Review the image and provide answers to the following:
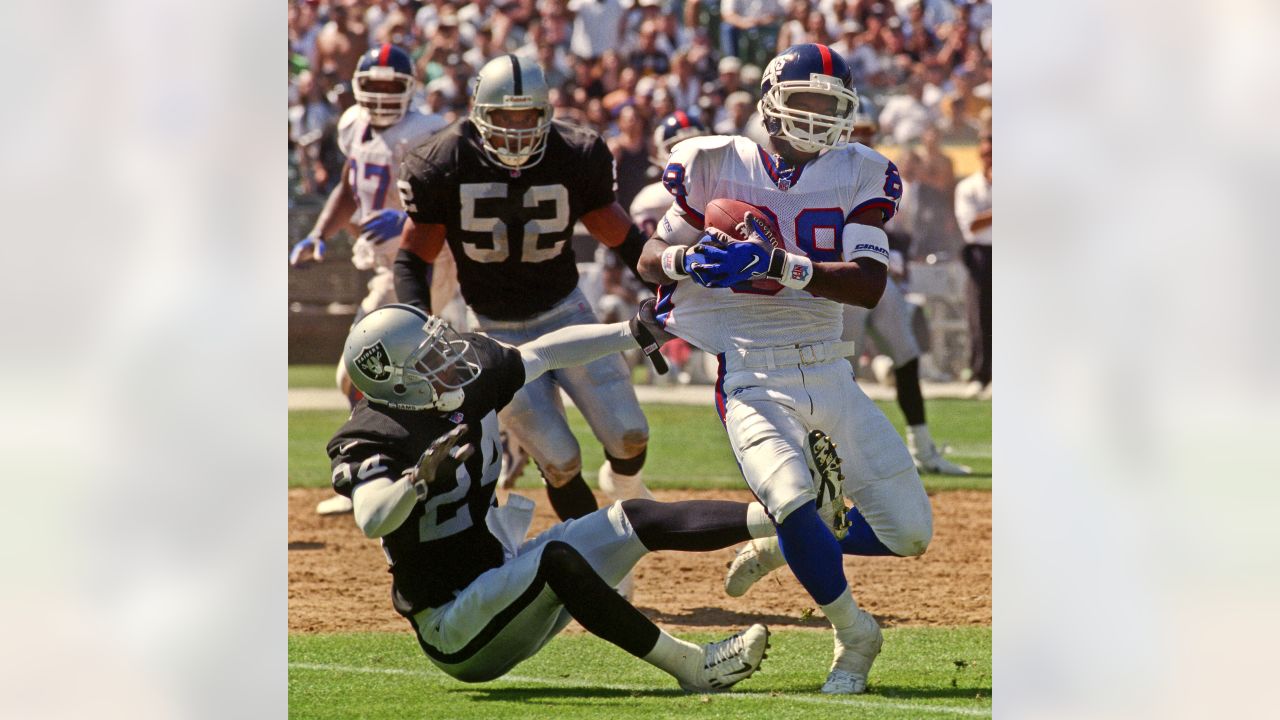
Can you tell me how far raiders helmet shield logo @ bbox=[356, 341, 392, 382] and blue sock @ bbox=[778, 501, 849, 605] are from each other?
1.11 metres

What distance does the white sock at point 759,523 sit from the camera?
4.41 meters

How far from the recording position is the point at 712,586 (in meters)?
6.47

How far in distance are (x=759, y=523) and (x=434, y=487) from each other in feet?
2.92

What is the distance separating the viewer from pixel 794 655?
5094mm

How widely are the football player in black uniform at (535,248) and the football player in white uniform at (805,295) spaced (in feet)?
2.52

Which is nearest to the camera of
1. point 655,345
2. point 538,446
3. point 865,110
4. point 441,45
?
point 655,345

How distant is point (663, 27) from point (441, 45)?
1.89m

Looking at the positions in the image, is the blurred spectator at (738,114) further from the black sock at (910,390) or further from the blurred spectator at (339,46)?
the black sock at (910,390)

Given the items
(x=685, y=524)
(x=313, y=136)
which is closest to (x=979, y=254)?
(x=313, y=136)

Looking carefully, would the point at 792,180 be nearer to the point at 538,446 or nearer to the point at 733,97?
the point at 538,446

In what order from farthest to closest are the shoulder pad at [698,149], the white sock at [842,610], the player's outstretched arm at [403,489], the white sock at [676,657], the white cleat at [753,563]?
the white cleat at [753,563] < the shoulder pad at [698,149] < the white sock at [842,610] < the white sock at [676,657] < the player's outstretched arm at [403,489]

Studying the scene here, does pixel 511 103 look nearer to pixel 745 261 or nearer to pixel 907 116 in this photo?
pixel 745 261

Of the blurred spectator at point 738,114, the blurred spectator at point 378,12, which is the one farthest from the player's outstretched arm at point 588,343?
the blurred spectator at point 378,12

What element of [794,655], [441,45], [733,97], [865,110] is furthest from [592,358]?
[441,45]
